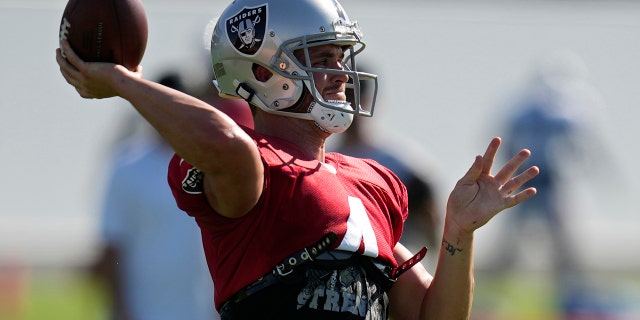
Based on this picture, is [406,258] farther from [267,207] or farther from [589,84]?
[589,84]

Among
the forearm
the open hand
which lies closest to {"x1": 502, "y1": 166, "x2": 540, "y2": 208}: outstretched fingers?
the open hand

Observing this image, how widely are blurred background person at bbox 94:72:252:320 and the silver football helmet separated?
5.37ft

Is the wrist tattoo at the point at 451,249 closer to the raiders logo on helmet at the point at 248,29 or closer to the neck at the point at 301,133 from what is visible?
the neck at the point at 301,133

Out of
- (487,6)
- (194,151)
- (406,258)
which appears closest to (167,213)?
(406,258)

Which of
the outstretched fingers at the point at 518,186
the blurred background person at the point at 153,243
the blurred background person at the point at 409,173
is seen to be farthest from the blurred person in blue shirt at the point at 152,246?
the outstretched fingers at the point at 518,186

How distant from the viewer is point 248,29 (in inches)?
137

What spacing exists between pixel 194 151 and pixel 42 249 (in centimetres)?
1053

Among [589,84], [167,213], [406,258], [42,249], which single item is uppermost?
[589,84]

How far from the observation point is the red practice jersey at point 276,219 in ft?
10.5

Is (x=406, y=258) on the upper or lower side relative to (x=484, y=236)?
lower

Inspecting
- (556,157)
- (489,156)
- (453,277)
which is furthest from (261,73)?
(556,157)

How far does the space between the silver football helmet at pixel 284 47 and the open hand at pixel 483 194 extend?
13.4 inches

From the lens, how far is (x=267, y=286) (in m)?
3.24

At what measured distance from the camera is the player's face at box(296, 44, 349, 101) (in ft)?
11.4
